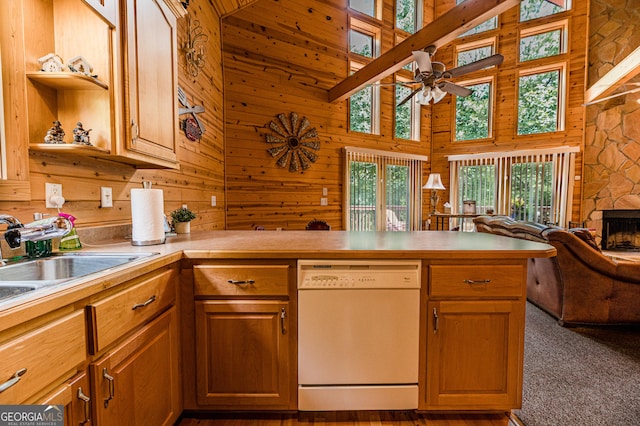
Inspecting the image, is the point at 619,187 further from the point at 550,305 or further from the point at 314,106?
the point at 314,106

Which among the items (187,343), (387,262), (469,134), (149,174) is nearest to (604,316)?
(387,262)

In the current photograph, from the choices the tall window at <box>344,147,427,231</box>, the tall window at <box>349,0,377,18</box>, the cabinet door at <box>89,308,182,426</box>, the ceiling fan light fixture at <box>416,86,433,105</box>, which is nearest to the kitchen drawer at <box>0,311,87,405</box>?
the cabinet door at <box>89,308,182,426</box>

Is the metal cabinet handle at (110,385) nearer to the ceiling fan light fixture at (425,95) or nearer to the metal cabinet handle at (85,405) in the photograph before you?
the metal cabinet handle at (85,405)

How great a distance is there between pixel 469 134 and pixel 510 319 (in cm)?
572

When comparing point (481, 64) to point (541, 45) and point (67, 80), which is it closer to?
point (67, 80)

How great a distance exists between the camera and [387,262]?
1.46 m

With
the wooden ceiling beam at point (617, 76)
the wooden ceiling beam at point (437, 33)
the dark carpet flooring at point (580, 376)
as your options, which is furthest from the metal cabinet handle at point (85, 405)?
the wooden ceiling beam at point (617, 76)

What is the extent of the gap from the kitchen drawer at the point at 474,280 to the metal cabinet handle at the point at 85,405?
138 centimetres

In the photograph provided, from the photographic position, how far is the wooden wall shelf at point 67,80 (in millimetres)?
1202

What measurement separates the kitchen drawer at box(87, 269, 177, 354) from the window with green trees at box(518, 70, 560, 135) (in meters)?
6.79

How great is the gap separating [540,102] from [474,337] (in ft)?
20.2

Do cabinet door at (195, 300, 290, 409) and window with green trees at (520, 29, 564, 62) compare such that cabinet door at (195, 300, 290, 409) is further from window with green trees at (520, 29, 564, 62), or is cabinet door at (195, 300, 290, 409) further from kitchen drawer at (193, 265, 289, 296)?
window with green trees at (520, 29, 564, 62)

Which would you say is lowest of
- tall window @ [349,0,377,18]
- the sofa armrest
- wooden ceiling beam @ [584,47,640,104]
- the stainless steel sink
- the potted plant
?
the sofa armrest

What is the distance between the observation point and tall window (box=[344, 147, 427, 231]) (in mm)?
5347
